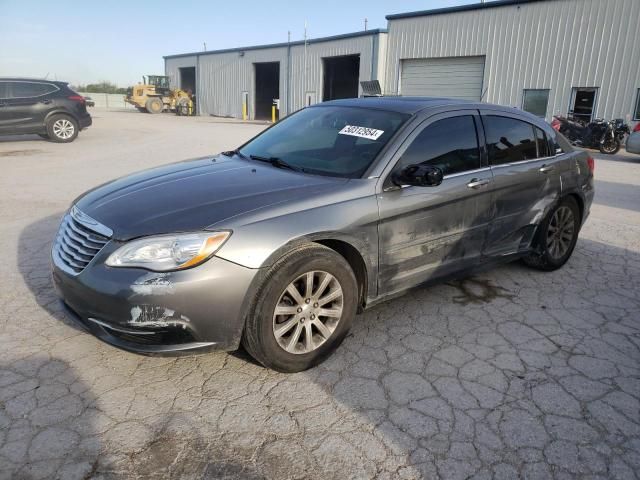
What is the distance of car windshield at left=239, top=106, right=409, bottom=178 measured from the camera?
3.39 meters

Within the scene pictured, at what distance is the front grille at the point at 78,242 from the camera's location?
110 inches

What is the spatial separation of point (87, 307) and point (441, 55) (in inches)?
860

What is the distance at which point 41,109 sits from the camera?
13766 mm

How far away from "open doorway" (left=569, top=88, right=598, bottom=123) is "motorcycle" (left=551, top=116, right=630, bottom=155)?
109cm

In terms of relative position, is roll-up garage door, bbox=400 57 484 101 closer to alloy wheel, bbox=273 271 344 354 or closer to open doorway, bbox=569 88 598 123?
open doorway, bbox=569 88 598 123

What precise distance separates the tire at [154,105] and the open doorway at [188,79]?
686cm

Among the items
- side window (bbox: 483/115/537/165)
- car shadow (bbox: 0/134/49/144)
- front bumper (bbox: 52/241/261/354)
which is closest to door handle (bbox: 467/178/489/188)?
side window (bbox: 483/115/537/165)

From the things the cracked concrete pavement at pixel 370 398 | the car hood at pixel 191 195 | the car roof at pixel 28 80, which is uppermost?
the car roof at pixel 28 80

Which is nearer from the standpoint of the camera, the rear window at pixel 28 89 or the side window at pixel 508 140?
the side window at pixel 508 140

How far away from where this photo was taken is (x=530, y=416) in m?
2.65

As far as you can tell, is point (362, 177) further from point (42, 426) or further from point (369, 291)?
point (42, 426)

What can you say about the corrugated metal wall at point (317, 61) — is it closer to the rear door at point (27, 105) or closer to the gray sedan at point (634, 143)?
the gray sedan at point (634, 143)

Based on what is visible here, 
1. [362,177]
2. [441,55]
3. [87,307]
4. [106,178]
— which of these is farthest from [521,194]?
[441,55]

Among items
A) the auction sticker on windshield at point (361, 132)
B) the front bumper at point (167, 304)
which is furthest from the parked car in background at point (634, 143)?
the front bumper at point (167, 304)
